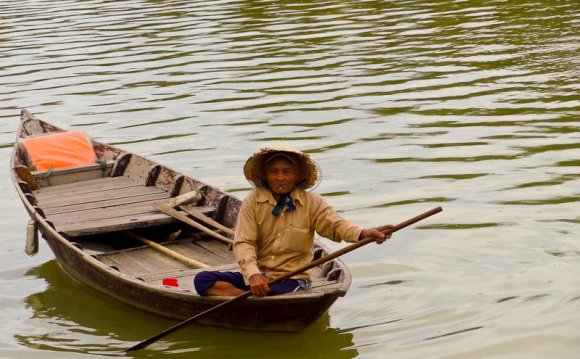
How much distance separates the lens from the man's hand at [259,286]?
6.46 m

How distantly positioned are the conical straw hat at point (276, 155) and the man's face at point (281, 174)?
0.12 ft

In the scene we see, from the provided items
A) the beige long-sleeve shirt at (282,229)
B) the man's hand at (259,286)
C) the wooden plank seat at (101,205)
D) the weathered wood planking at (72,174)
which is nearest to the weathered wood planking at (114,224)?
the wooden plank seat at (101,205)

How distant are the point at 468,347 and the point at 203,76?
9822 mm

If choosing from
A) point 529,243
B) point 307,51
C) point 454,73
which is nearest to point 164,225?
point 529,243

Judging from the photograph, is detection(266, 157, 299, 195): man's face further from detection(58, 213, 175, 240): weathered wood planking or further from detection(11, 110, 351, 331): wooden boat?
detection(58, 213, 175, 240): weathered wood planking

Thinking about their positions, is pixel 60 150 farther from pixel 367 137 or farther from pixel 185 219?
pixel 367 137

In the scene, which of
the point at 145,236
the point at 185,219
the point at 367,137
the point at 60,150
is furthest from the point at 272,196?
the point at 367,137

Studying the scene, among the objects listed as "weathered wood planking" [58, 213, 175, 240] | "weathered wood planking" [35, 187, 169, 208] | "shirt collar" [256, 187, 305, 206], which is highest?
"shirt collar" [256, 187, 305, 206]

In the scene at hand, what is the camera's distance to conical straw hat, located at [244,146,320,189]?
6.64 meters

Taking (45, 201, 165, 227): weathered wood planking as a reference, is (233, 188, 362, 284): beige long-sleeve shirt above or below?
above

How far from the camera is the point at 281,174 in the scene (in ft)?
22.1

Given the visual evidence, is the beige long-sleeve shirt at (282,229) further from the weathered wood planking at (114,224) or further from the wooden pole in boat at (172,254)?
the weathered wood planking at (114,224)

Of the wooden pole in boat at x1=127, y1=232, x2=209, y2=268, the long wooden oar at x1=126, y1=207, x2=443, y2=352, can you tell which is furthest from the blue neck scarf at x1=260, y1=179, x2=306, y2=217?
the wooden pole in boat at x1=127, y1=232, x2=209, y2=268

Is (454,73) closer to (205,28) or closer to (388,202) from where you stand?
(388,202)
